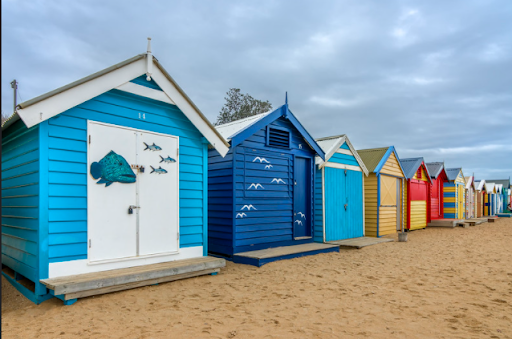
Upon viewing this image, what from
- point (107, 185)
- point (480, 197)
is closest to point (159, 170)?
point (107, 185)

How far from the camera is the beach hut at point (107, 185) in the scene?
4836 millimetres

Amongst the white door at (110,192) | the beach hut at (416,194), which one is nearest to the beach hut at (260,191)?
the white door at (110,192)

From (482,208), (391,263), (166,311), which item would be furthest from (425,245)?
(482,208)

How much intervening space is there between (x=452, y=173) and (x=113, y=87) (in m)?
21.3

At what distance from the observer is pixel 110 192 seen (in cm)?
547

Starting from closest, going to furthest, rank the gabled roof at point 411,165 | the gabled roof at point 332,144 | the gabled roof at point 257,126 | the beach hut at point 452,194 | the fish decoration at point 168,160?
the fish decoration at point 168,160, the gabled roof at point 257,126, the gabled roof at point 332,144, the gabled roof at point 411,165, the beach hut at point 452,194

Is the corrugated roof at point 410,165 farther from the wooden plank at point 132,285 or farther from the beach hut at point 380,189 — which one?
the wooden plank at point 132,285

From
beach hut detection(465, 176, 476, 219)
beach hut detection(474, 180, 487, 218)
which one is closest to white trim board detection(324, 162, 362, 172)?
beach hut detection(465, 176, 476, 219)

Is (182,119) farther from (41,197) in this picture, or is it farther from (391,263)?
(391,263)

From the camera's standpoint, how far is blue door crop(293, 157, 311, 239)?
31.7 feet

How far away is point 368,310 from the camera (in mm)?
4750

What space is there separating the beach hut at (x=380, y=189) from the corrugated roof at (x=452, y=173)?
7868 mm

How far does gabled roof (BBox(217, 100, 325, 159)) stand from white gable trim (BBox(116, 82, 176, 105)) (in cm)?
185

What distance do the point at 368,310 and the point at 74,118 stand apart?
16.3 feet
